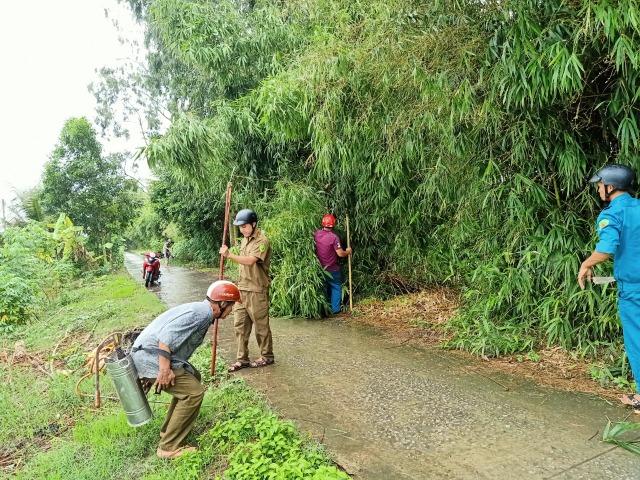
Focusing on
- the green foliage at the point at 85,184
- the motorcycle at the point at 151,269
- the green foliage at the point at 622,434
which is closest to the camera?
the green foliage at the point at 622,434

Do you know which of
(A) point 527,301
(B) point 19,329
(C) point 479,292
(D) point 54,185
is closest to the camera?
(A) point 527,301

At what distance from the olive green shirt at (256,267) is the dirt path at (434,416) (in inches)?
34.7

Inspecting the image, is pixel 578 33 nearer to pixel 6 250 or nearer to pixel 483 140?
pixel 483 140

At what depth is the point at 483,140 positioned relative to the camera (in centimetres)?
444

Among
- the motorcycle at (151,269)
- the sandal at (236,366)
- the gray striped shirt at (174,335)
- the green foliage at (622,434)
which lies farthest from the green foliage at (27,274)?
the green foliage at (622,434)

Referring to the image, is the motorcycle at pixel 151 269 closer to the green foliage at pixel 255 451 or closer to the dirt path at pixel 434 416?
the dirt path at pixel 434 416

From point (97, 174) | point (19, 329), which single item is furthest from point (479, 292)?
point (97, 174)

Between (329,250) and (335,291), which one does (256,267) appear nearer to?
(329,250)

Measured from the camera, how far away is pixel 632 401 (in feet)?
10.3

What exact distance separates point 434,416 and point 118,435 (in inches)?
97.5

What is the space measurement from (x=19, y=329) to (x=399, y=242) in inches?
275

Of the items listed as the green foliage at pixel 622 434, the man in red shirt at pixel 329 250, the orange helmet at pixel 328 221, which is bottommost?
the green foliage at pixel 622 434

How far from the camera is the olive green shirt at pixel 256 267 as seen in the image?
4.54 meters

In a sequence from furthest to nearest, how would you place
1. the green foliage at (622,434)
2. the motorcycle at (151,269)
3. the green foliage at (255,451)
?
the motorcycle at (151,269), the green foliage at (622,434), the green foliage at (255,451)
